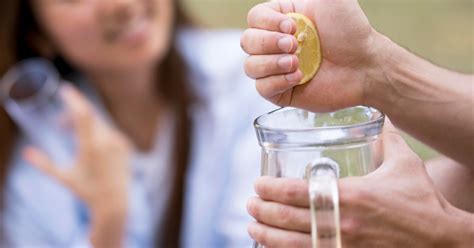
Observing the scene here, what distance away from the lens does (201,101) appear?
5.49 ft

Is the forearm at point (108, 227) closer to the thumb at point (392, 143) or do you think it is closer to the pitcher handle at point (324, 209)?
the thumb at point (392, 143)

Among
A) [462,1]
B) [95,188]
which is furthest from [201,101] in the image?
[462,1]

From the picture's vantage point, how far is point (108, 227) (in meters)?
1.54

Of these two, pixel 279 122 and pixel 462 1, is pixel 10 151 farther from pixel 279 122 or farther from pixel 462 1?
pixel 462 1

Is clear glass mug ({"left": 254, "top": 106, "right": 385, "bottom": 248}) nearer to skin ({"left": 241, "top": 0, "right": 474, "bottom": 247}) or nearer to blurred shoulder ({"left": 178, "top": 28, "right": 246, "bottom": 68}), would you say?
skin ({"left": 241, "top": 0, "right": 474, "bottom": 247})

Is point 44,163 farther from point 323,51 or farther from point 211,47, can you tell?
point 323,51

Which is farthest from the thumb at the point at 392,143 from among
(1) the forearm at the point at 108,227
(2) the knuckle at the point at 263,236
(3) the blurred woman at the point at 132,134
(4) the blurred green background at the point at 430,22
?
(4) the blurred green background at the point at 430,22

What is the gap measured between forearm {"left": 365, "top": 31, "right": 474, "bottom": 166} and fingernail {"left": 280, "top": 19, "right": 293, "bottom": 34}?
0.07 metres

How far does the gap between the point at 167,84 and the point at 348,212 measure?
3.58ft

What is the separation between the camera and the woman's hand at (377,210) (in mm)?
637

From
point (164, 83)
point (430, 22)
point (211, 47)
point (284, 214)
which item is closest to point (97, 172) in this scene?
point (164, 83)

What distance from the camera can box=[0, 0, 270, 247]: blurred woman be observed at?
1.56 m

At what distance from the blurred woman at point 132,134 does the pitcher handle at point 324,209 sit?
0.90 metres

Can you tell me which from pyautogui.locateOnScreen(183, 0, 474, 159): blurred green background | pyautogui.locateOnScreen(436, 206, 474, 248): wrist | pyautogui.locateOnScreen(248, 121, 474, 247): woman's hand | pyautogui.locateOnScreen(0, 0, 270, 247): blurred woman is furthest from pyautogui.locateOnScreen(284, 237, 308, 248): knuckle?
pyautogui.locateOnScreen(183, 0, 474, 159): blurred green background
